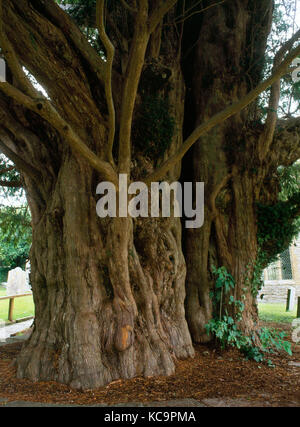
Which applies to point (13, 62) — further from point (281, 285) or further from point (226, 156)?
point (281, 285)

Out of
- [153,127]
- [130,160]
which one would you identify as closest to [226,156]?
[153,127]

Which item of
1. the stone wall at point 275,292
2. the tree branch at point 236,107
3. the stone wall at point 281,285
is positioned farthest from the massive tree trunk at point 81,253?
the stone wall at point 275,292

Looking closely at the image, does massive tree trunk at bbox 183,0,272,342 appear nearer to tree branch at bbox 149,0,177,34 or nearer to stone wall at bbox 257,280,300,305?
tree branch at bbox 149,0,177,34

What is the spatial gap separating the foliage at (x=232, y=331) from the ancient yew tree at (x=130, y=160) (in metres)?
0.15

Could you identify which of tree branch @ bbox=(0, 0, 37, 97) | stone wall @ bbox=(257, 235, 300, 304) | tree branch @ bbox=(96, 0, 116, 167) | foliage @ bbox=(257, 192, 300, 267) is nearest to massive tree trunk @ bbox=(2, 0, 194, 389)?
tree branch @ bbox=(96, 0, 116, 167)

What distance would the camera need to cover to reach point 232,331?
4.61 m

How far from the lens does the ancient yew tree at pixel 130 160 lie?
3420 millimetres

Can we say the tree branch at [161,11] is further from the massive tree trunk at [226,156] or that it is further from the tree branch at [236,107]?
the massive tree trunk at [226,156]

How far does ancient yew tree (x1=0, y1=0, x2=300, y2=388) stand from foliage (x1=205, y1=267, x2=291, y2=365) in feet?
0.49

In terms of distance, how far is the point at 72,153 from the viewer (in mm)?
4133

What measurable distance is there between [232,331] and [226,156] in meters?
2.76
